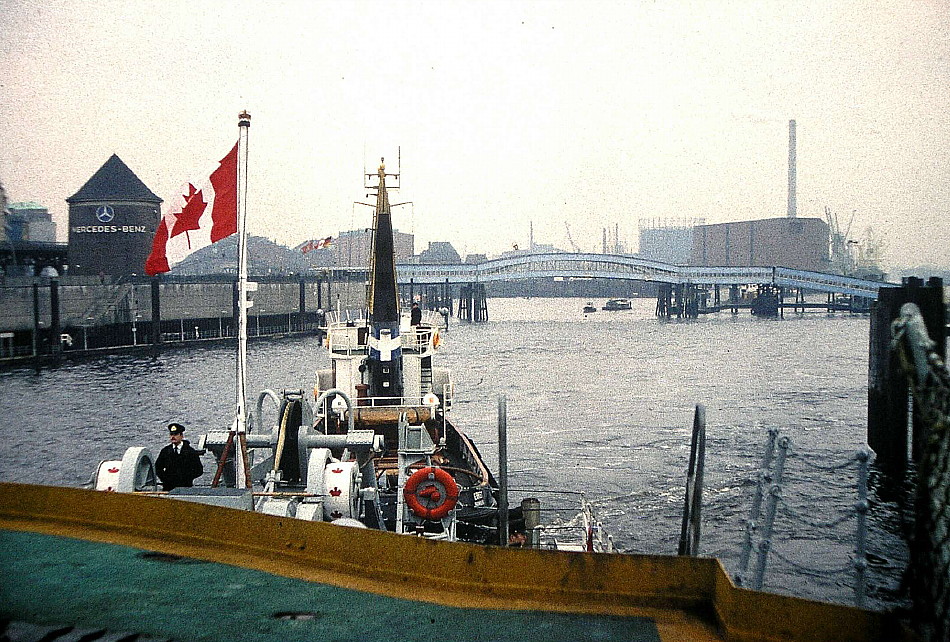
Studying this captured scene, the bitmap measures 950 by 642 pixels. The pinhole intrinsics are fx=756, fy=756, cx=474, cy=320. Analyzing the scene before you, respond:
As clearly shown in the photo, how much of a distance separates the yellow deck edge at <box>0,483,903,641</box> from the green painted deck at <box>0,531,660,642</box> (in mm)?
136

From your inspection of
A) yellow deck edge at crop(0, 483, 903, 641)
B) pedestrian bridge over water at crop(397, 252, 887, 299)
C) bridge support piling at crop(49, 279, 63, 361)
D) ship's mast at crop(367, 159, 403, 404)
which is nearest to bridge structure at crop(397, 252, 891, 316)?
pedestrian bridge over water at crop(397, 252, 887, 299)

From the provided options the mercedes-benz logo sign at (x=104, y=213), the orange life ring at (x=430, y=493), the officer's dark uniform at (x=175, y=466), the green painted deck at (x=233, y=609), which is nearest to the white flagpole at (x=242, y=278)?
the officer's dark uniform at (x=175, y=466)

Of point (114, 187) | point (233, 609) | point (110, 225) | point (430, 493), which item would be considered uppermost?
point (114, 187)

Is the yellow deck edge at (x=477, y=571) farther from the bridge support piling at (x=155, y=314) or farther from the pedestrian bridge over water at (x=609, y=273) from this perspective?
the pedestrian bridge over water at (x=609, y=273)

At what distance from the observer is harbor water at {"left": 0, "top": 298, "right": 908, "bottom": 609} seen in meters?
18.8

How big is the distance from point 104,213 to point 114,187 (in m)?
3.49

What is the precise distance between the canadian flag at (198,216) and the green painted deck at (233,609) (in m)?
7.27

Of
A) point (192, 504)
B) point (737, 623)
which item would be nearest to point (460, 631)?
point (737, 623)

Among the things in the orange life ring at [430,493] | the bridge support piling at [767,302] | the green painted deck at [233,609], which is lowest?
the orange life ring at [430,493]

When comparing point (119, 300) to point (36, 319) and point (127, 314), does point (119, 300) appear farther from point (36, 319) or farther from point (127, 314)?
point (36, 319)

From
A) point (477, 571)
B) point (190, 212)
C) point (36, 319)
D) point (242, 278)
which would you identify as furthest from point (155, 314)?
point (477, 571)

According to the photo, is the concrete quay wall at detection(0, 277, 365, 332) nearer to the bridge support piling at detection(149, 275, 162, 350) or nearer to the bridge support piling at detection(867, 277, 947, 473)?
the bridge support piling at detection(149, 275, 162, 350)

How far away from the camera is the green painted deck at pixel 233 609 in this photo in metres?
4.34

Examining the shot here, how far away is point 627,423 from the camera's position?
109 ft
